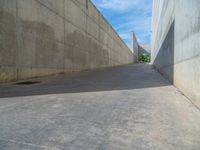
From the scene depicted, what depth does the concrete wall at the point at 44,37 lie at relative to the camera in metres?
5.53

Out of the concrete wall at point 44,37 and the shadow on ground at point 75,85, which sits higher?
the concrete wall at point 44,37

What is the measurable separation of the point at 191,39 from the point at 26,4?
4639 millimetres

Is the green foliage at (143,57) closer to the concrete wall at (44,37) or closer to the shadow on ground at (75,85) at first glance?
the concrete wall at (44,37)

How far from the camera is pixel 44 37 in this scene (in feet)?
23.3

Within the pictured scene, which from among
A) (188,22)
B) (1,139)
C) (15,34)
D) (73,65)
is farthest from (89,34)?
(1,139)

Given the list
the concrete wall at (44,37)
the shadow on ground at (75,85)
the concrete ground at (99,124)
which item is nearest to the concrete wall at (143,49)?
the concrete wall at (44,37)

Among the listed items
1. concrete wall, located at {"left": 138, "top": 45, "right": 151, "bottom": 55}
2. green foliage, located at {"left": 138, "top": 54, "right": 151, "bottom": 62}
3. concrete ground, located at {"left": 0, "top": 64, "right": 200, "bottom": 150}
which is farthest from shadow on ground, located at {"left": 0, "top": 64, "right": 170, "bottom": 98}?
concrete wall, located at {"left": 138, "top": 45, "right": 151, "bottom": 55}

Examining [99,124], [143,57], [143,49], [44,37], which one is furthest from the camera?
[143,49]

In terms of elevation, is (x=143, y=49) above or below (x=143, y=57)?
→ above

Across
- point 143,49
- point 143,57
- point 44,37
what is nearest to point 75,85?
point 44,37

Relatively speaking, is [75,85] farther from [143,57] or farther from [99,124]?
[143,57]

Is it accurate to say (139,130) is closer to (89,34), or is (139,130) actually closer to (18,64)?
(18,64)

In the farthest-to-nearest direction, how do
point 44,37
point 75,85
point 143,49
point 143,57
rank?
point 143,49 → point 143,57 → point 44,37 → point 75,85

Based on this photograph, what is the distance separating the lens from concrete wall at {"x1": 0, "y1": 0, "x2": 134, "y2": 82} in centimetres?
553
